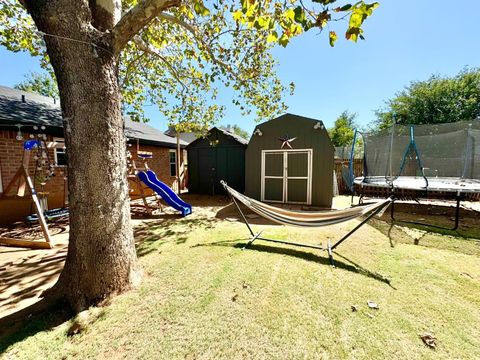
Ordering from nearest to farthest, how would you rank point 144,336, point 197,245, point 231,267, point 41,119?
point 144,336
point 231,267
point 197,245
point 41,119

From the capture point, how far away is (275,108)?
669cm

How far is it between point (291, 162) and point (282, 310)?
21.2 feet

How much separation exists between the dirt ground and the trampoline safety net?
4.18 ft

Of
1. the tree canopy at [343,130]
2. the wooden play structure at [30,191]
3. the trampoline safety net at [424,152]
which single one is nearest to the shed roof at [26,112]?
the wooden play structure at [30,191]

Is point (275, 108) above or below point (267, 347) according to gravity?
above

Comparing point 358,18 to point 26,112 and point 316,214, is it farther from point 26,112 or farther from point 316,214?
point 26,112

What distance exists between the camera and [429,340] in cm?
177

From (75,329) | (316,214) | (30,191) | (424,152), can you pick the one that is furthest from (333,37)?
(424,152)

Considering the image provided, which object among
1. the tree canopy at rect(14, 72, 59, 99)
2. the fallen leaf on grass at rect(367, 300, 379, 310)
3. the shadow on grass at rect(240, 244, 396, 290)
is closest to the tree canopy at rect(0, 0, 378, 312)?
the shadow on grass at rect(240, 244, 396, 290)

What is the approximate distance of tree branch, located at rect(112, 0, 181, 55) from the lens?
7.48 ft

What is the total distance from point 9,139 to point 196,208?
5.41m

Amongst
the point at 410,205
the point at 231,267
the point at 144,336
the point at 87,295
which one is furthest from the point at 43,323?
the point at 410,205

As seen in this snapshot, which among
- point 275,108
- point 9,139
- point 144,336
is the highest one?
point 275,108

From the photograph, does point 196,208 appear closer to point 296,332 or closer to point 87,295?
point 87,295
